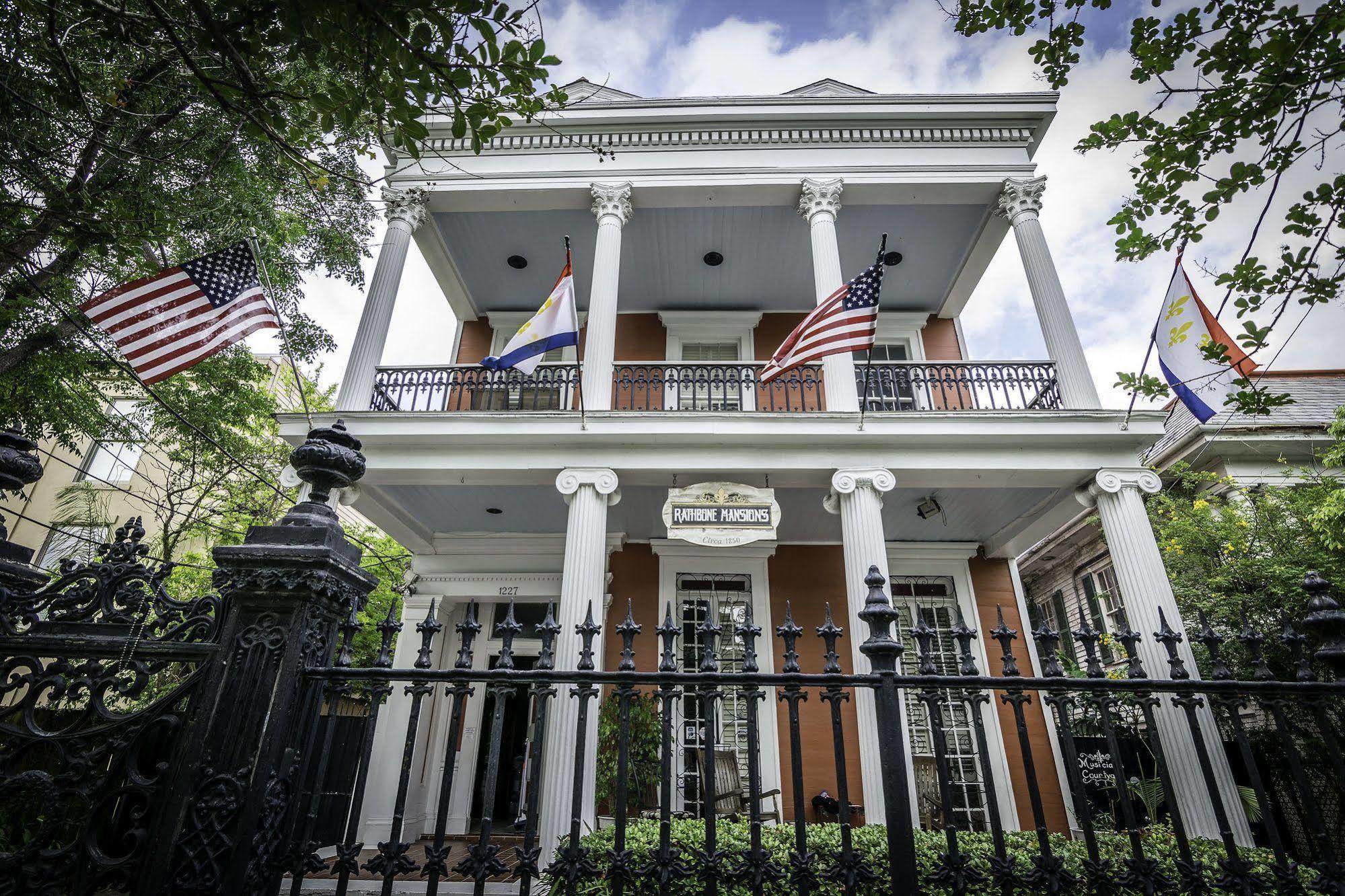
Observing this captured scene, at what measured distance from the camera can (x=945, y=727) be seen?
8836mm

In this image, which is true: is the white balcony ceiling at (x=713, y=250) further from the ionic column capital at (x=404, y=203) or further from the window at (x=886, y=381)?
the window at (x=886, y=381)

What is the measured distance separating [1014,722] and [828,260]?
6735 mm

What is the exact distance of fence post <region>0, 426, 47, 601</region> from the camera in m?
2.42

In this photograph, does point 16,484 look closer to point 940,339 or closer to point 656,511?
point 656,511

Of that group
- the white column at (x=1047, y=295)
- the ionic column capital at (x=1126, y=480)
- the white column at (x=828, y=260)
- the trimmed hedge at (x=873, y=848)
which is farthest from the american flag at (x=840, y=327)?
the trimmed hedge at (x=873, y=848)

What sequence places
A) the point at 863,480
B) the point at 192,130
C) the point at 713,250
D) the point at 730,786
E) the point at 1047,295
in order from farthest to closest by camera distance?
1. the point at 713,250
2. the point at 730,786
3. the point at 1047,295
4. the point at 863,480
5. the point at 192,130

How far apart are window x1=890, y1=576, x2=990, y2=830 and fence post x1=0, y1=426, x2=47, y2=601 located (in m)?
8.67

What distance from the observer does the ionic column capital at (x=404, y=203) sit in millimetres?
9148

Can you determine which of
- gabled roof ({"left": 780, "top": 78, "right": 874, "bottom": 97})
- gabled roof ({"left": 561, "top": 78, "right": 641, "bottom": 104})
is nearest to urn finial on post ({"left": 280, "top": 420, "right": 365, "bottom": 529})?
gabled roof ({"left": 561, "top": 78, "right": 641, "bottom": 104})

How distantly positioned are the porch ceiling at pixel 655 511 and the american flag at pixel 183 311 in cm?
337

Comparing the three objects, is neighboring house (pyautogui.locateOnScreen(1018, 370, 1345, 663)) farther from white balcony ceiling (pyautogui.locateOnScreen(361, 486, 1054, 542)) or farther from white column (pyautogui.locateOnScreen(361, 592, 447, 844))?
white column (pyautogui.locateOnScreen(361, 592, 447, 844))

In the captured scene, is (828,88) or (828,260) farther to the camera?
(828,88)

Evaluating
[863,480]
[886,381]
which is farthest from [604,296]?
[886,381]

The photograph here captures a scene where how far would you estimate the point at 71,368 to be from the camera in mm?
7379
